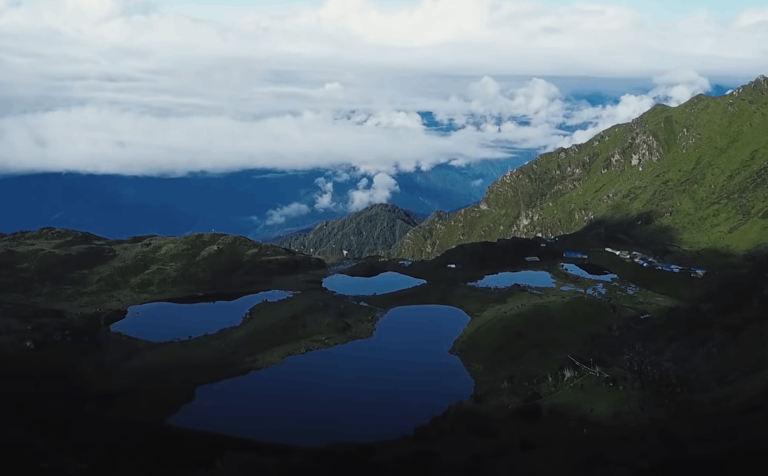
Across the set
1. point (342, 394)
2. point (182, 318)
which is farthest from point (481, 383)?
point (182, 318)

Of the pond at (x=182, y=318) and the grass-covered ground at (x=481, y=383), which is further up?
the grass-covered ground at (x=481, y=383)

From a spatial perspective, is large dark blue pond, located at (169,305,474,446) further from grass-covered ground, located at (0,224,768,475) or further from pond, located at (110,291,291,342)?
pond, located at (110,291,291,342)

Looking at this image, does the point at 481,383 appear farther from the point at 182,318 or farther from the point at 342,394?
the point at 182,318

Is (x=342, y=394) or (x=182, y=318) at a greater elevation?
(x=342, y=394)

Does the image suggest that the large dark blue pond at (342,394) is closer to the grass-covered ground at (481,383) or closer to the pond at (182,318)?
the grass-covered ground at (481,383)

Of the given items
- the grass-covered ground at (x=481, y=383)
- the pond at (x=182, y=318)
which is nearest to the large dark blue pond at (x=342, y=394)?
the grass-covered ground at (x=481, y=383)

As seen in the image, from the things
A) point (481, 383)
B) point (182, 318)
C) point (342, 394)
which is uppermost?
point (481, 383)

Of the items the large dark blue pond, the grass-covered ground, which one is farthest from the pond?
the large dark blue pond
